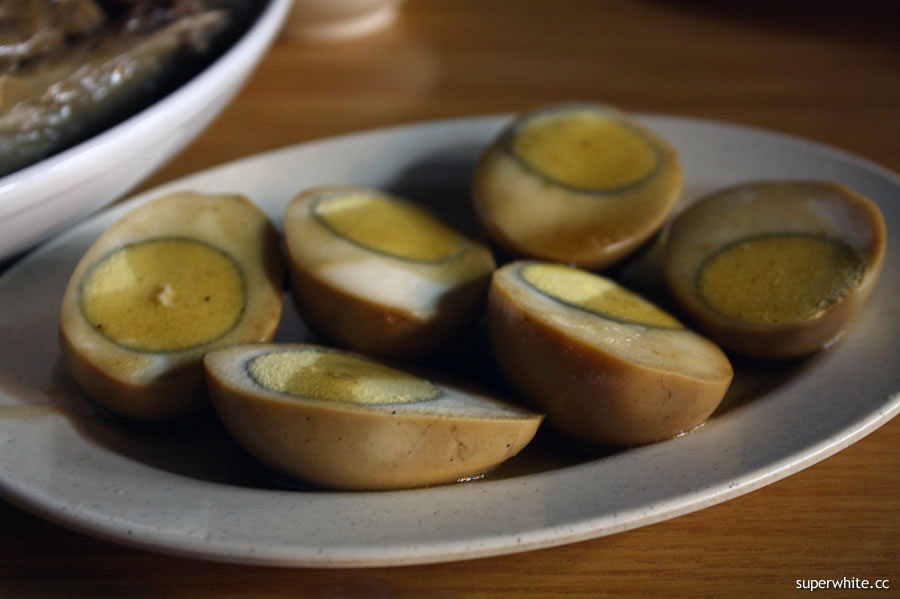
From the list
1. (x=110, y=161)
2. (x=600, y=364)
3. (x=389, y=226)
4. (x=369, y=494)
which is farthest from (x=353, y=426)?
(x=110, y=161)

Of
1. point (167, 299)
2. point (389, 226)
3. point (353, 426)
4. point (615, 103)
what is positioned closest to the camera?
point (353, 426)

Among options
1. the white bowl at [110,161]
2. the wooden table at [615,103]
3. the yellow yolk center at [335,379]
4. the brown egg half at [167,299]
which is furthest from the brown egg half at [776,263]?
the white bowl at [110,161]

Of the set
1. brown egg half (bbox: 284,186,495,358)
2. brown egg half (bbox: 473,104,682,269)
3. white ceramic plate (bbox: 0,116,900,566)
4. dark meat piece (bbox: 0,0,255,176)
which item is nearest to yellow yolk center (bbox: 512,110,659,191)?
brown egg half (bbox: 473,104,682,269)

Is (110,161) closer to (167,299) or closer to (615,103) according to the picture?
(167,299)

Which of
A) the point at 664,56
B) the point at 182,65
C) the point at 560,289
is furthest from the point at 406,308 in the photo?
the point at 664,56

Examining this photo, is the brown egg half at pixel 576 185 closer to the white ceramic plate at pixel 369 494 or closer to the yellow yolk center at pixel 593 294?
the yellow yolk center at pixel 593 294

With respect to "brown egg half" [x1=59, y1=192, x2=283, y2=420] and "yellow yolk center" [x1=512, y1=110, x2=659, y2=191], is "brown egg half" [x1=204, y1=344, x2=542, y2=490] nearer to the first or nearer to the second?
"brown egg half" [x1=59, y1=192, x2=283, y2=420]
